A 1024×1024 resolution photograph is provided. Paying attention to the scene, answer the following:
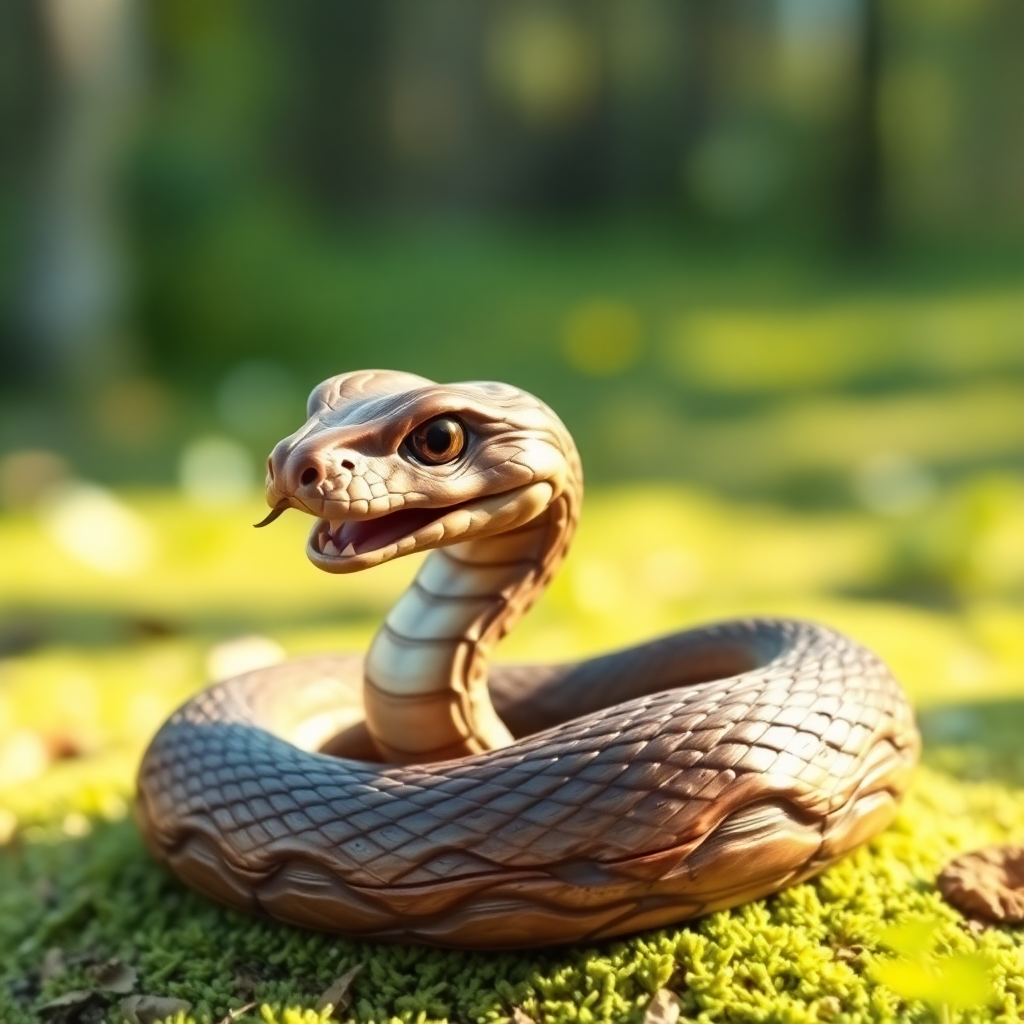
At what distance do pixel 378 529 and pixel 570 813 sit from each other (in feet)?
1.60

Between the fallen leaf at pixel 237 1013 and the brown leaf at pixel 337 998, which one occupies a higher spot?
the brown leaf at pixel 337 998

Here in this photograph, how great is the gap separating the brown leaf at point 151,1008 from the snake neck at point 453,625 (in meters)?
0.53

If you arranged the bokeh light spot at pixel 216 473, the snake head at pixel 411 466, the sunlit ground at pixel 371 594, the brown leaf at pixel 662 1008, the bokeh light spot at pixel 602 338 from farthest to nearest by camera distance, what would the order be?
the bokeh light spot at pixel 602 338 < the bokeh light spot at pixel 216 473 < the sunlit ground at pixel 371 594 < the brown leaf at pixel 662 1008 < the snake head at pixel 411 466

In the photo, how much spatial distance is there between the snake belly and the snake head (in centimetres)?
36

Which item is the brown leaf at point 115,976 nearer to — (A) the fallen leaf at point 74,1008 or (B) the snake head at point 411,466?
(A) the fallen leaf at point 74,1008

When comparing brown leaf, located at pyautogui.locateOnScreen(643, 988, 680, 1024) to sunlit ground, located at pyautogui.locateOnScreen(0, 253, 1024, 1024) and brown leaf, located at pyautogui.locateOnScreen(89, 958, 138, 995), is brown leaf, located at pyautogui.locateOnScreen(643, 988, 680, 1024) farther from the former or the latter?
brown leaf, located at pyautogui.locateOnScreen(89, 958, 138, 995)

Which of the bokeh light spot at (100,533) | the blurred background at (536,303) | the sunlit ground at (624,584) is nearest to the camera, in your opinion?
the sunlit ground at (624,584)

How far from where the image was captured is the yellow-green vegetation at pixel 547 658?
208 cm

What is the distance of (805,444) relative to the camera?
7.06 meters

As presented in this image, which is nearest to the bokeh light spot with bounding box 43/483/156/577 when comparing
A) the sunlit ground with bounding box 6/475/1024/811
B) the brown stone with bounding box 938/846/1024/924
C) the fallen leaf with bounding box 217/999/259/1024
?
the sunlit ground with bounding box 6/475/1024/811

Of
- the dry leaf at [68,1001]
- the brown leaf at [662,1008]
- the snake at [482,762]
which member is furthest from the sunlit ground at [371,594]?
the brown leaf at [662,1008]

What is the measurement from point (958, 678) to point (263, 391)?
487 centimetres

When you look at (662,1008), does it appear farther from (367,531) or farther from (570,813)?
(367,531)

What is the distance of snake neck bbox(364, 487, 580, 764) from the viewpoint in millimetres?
2225
